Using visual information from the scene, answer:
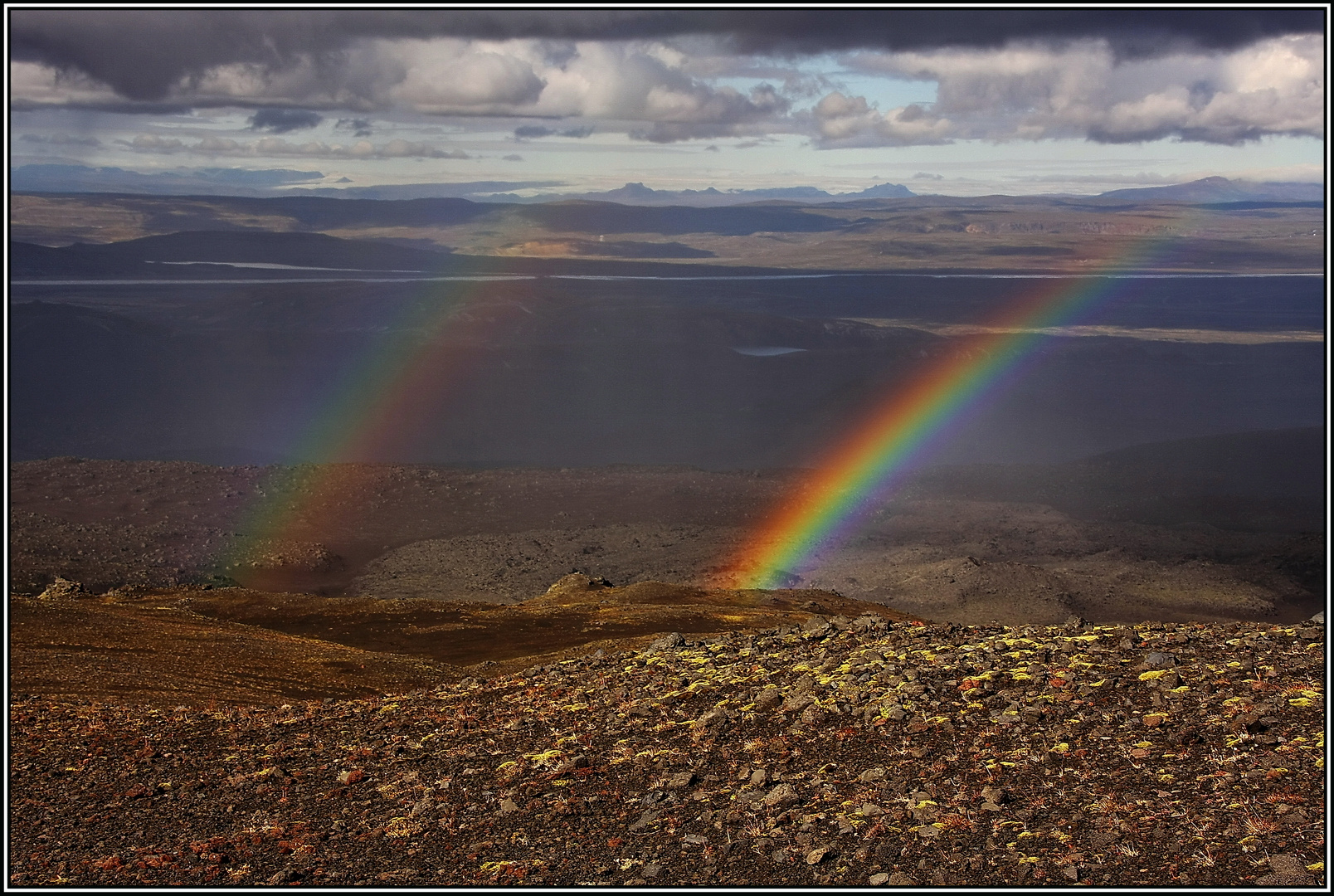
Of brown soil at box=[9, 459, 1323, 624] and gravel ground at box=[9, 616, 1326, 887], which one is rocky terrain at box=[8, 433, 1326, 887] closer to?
gravel ground at box=[9, 616, 1326, 887]

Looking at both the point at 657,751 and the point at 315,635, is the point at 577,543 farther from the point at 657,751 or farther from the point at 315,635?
the point at 657,751

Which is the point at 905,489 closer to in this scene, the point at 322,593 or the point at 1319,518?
the point at 1319,518

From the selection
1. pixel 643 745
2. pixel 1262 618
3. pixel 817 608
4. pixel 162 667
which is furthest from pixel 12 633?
pixel 1262 618

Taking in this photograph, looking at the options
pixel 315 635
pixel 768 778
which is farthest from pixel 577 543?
pixel 768 778

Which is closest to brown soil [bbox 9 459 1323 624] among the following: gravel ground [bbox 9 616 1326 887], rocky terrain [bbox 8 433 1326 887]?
rocky terrain [bbox 8 433 1326 887]

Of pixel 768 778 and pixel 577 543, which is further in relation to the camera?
pixel 577 543

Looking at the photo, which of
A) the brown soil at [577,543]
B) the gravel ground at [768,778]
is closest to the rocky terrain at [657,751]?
the gravel ground at [768,778]

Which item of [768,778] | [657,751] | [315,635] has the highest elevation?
[768,778]

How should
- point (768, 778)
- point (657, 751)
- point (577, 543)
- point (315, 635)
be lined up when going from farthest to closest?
point (577, 543) → point (315, 635) → point (657, 751) → point (768, 778)
